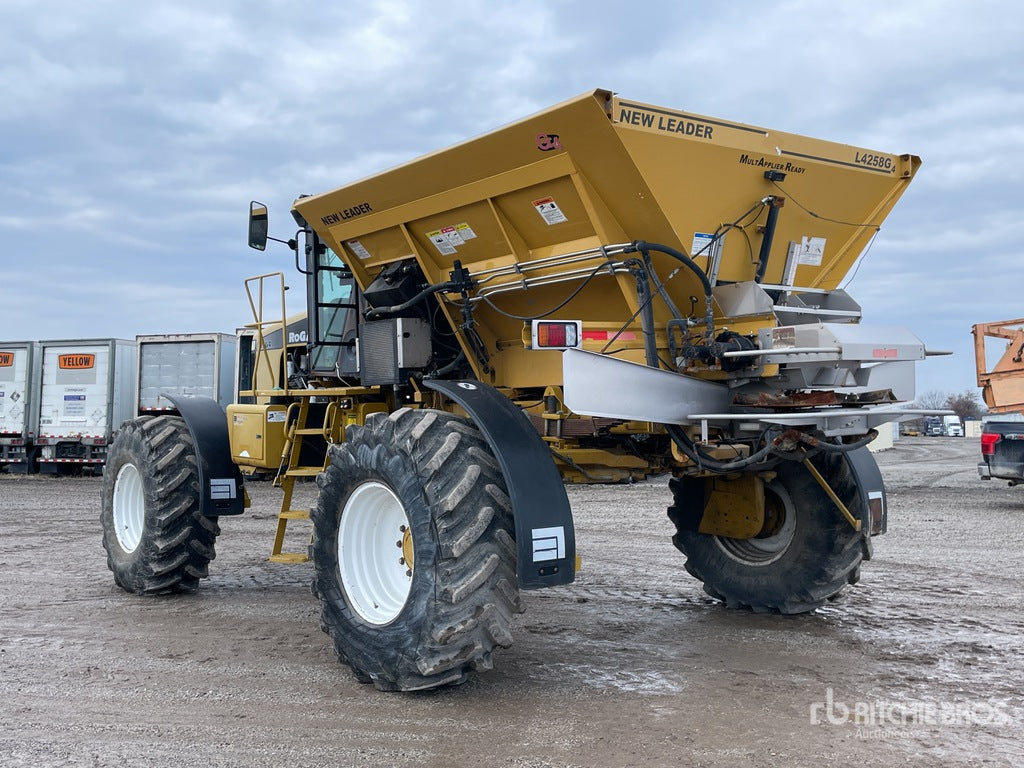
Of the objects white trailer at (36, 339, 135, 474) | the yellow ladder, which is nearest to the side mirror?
the yellow ladder

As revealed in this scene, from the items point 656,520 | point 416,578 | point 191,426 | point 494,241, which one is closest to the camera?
point 416,578

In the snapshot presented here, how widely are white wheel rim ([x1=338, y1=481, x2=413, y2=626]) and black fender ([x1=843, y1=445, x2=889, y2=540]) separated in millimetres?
2844

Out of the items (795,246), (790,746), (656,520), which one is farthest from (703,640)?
(656,520)

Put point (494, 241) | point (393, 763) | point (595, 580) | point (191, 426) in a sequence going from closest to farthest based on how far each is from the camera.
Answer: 1. point (393, 763)
2. point (494, 241)
3. point (191, 426)
4. point (595, 580)

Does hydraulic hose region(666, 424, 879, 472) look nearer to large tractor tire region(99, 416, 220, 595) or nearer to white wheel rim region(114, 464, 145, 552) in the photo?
large tractor tire region(99, 416, 220, 595)

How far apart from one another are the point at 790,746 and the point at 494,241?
10.3 feet

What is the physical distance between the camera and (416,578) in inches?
183

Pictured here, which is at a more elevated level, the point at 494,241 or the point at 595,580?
the point at 494,241

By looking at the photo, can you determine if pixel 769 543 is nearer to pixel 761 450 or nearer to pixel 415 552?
pixel 761 450

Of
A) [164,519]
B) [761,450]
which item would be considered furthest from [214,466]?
[761,450]

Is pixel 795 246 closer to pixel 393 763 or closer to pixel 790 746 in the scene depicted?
pixel 790 746

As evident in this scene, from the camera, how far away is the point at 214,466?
285 inches

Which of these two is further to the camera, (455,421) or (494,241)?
(494,241)

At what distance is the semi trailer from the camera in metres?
4.59
